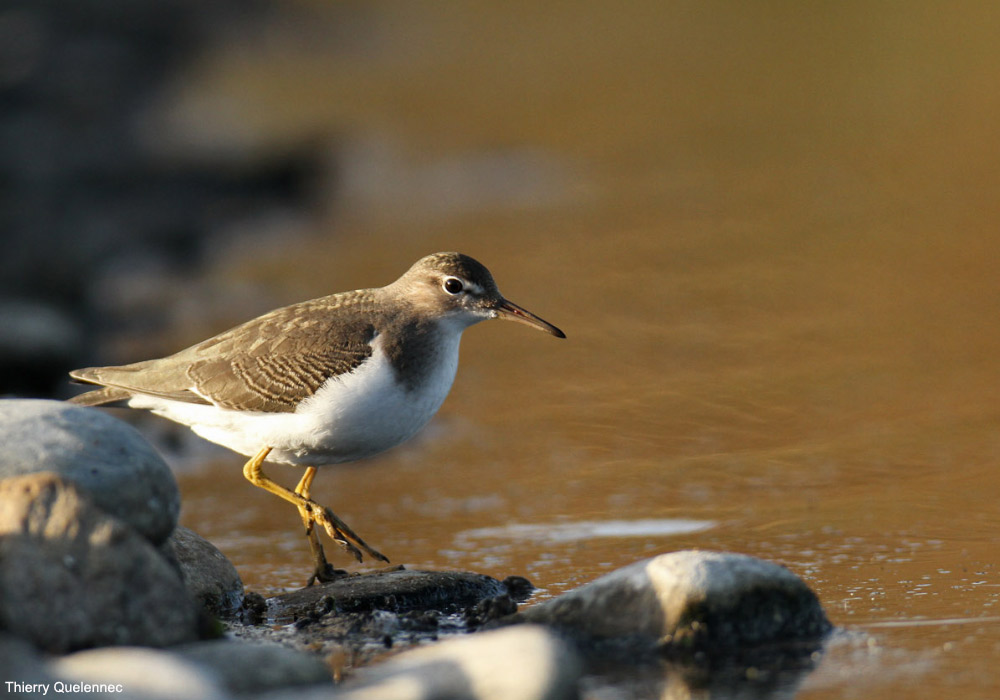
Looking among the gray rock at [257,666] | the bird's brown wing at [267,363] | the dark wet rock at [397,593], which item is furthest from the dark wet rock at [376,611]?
the bird's brown wing at [267,363]

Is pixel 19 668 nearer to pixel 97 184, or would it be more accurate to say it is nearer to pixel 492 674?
pixel 492 674

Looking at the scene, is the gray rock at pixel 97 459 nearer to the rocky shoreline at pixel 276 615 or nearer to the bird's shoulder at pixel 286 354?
the rocky shoreline at pixel 276 615

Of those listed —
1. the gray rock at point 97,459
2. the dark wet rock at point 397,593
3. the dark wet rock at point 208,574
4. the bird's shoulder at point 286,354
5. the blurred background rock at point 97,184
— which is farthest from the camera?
the blurred background rock at point 97,184

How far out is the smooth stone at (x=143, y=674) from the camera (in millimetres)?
4680

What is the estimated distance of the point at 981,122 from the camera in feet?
72.3

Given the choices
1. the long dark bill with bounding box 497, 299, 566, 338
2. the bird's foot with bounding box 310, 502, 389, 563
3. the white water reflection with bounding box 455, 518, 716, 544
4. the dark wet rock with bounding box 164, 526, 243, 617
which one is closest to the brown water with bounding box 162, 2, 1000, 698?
the white water reflection with bounding box 455, 518, 716, 544

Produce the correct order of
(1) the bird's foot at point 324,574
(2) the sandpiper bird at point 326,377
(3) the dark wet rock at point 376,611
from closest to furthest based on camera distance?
(3) the dark wet rock at point 376,611 → (2) the sandpiper bird at point 326,377 → (1) the bird's foot at point 324,574

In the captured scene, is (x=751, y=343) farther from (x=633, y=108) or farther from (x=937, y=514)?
(x=633, y=108)

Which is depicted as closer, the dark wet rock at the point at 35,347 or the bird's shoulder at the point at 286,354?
the bird's shoulder at the point at 286,354

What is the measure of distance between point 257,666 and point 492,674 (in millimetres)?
936

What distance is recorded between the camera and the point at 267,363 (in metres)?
7.54

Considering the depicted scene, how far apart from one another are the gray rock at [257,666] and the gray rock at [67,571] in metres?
0.31

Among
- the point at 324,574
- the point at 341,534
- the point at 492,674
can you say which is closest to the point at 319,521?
the point at 341,534

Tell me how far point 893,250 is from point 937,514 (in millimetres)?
8149
